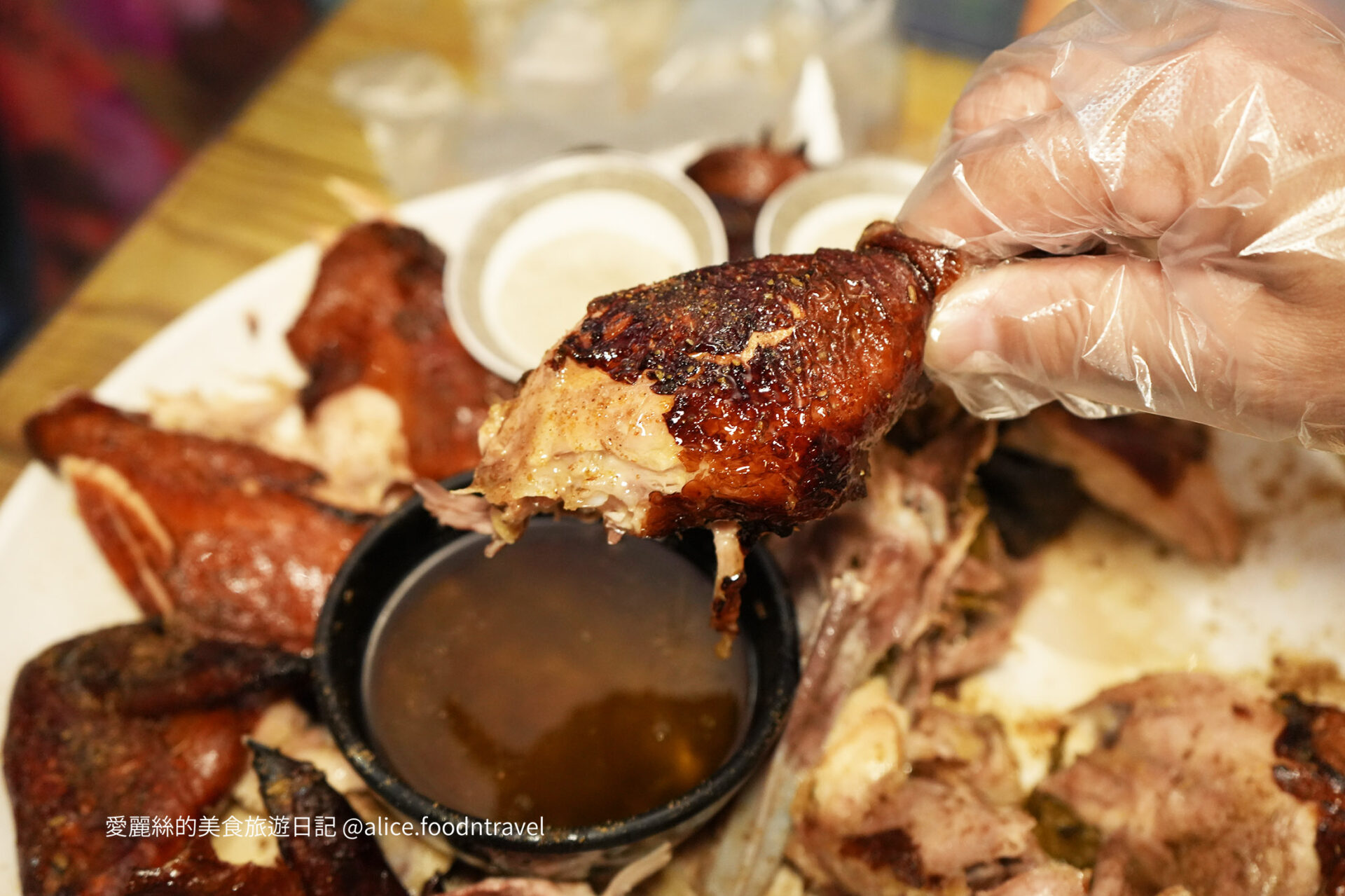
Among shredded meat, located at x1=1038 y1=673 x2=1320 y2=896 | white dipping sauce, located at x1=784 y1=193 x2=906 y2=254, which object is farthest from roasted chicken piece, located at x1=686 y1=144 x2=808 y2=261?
shredded meat, located at x1=1038 y1=673 x2=1320 y2=896

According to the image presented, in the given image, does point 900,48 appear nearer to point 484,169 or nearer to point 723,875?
point 484,169

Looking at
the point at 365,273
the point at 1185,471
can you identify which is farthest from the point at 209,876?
the point at 1185,471

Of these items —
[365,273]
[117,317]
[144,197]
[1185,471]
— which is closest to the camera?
[1185,471]

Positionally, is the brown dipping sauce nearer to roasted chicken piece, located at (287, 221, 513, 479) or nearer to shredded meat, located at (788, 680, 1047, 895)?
shredded meat, located at (788, 680, 1047, 895)

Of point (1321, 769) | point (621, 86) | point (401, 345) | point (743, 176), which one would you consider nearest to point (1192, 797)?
point (1321, 769)

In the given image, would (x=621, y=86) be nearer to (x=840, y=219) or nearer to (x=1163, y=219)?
(x=840, y=219)

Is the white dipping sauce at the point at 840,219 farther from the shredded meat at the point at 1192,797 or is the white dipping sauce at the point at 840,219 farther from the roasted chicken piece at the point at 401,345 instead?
the shredded meat at the point at 1192,797
